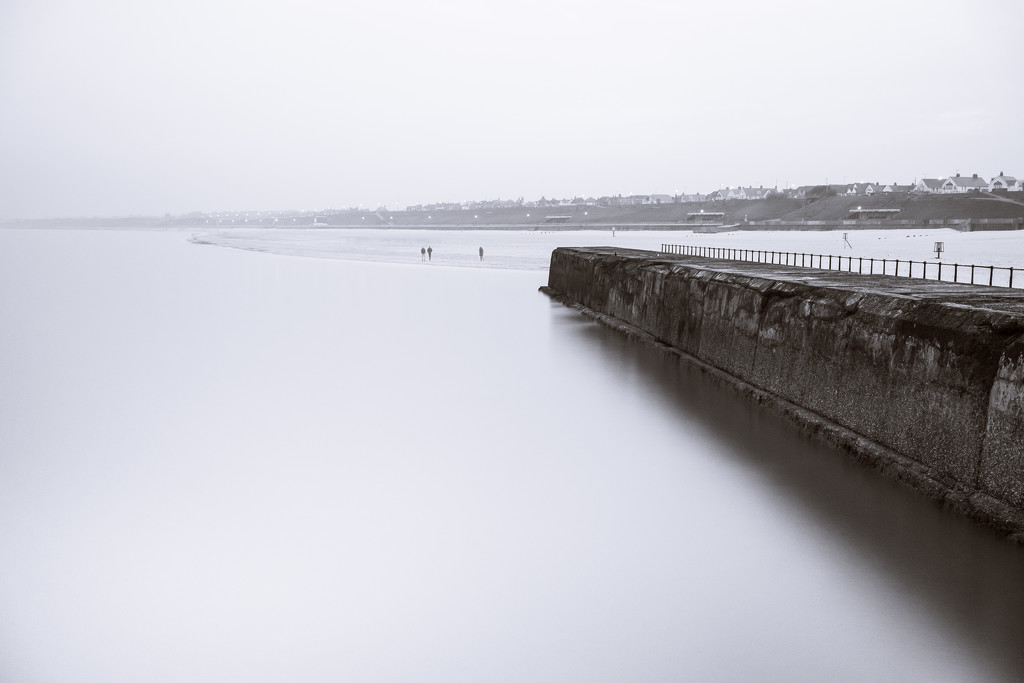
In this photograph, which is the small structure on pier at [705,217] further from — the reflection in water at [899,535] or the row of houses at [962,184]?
the reflection in water at [899,535]

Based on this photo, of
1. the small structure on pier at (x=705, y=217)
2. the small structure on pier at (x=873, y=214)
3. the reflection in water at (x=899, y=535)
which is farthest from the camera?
the small structure on pier at (x=705, y=217)

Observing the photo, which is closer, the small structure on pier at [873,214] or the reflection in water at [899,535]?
the reflection in water at [899,535]

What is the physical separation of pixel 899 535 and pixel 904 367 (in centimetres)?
196

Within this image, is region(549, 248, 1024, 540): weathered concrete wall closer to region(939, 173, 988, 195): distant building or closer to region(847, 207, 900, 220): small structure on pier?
region(847, 207, 900, 220): small structure on pier

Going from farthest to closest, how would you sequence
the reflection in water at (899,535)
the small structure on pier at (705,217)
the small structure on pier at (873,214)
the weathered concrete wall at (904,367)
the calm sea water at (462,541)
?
the small structure on pier at (705,217), the small structure on pier at (873,214), the weathered concrete wall at (904,367), the reflection in water at (899,535), the calm sea water at (462,541)

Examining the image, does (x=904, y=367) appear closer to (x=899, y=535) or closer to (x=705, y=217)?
(x=899, y=535)

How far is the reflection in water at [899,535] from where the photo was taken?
17.1 ft

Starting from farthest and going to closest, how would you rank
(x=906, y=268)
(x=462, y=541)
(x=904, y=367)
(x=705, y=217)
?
(x=705, y=217) → (x=906, y=268) → (x=904, y=367) → (x=462, y=541)

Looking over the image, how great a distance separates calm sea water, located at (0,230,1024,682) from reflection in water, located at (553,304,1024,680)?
2cm

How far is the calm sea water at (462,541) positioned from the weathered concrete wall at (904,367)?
39 cm

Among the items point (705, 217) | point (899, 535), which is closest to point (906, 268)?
point (899, 535)

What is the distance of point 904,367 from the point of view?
26.3 ft

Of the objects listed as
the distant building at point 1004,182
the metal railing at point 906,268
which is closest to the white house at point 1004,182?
the distant building at point 1004,182

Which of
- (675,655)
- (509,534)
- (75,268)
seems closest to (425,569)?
(509,534)
